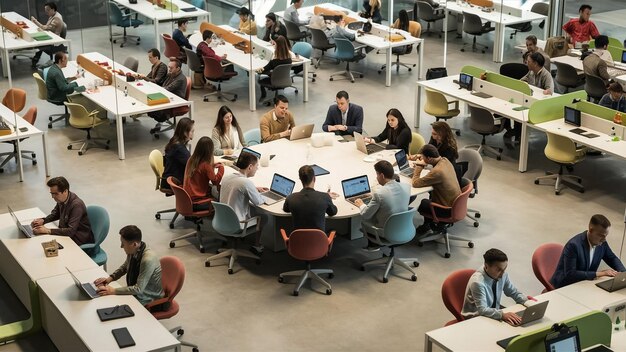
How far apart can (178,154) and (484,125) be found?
4.10m

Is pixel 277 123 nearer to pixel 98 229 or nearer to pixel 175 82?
Answer: pixel 175 82

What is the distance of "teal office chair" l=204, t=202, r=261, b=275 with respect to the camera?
352 inches

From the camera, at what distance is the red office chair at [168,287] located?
7.52 metres

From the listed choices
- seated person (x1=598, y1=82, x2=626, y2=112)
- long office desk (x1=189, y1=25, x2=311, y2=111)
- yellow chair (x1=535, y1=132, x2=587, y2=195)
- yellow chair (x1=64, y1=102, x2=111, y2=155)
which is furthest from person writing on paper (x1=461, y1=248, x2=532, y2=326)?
long office desk (x1=189, y1=25, x2=311, y2=111)

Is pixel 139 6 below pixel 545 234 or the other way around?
the other way around

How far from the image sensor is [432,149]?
9359 mm

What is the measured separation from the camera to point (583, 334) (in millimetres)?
6637

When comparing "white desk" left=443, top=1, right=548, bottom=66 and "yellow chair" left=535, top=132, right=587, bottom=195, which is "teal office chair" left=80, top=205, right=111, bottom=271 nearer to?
"yellow chair" left=535, top=132, right=587, bottom=195

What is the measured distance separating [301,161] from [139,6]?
6.65 meters

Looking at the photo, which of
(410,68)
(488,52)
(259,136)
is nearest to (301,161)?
(259,136)

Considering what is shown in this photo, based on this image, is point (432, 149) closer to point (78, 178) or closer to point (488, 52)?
point (78, 178)

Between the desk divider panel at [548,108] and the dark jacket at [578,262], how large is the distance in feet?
12.9

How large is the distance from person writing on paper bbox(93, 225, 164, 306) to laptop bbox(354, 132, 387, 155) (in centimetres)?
350

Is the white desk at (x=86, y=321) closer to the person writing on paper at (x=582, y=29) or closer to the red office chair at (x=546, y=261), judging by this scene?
the red office chair at (x=546, y=261)
